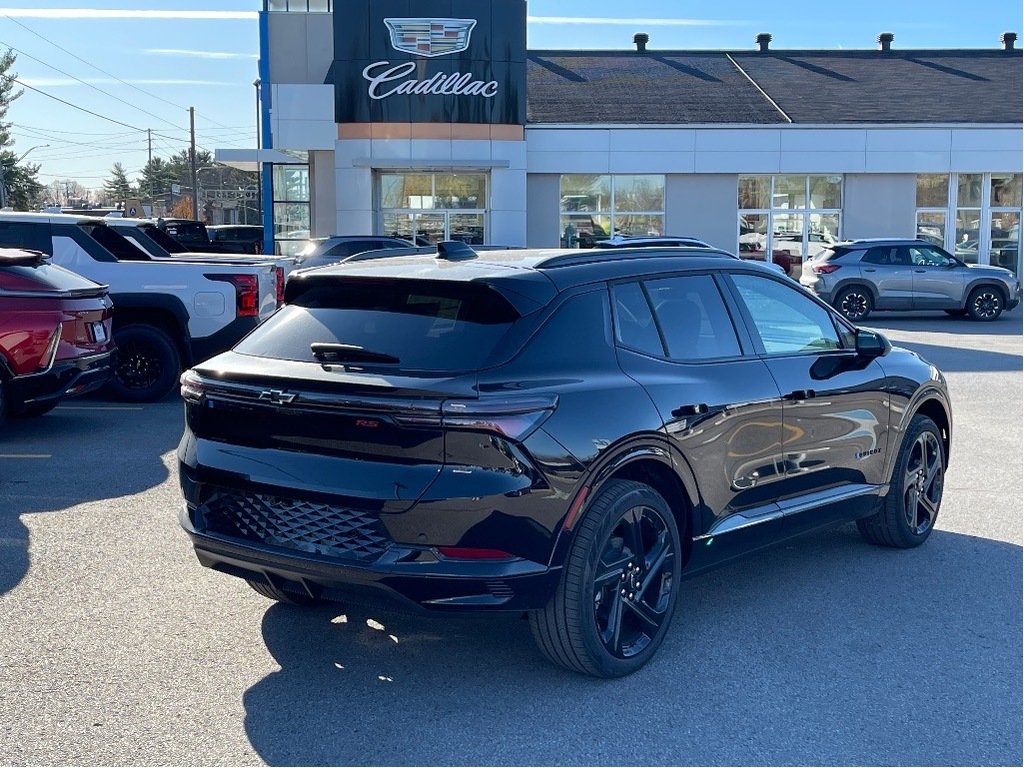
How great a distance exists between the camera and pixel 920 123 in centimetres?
3105

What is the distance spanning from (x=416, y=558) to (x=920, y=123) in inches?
1191

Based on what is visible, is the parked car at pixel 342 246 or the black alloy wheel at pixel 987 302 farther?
the black alloy wheel at pixel 987 302

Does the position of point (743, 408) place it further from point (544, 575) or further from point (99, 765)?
point (99, 765)

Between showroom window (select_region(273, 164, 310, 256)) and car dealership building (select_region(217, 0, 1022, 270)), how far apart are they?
2.5 inches

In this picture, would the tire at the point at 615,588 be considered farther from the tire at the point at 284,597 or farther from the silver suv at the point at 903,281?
the silver suv at the point at 903,281

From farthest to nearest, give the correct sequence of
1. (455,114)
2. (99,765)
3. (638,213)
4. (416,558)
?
(638,213)
(455,114)
(416,558)
(99,765)

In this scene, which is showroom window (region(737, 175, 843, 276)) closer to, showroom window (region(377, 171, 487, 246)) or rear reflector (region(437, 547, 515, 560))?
showroom window (region(377, 171, 487, 246))

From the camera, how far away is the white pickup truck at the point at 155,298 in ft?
39.3

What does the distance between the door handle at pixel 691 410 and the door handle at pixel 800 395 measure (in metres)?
0.71

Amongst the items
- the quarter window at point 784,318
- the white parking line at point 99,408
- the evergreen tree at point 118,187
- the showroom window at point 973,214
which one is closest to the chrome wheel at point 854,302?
the showroom window at point 973,214

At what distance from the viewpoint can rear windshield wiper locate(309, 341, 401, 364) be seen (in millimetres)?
4492

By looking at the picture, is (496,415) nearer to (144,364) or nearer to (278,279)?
(144,364)

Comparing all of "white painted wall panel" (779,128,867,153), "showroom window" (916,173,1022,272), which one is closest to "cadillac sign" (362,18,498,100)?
"white painted wall panel" (779,128,867,153)

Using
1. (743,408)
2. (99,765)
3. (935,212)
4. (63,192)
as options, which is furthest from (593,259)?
(63,192)
